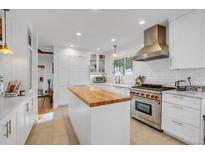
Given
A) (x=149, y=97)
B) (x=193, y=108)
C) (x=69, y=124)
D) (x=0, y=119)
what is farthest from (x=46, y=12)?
(x=193, y=108)

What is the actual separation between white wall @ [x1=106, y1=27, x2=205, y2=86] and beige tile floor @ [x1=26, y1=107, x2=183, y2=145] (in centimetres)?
133

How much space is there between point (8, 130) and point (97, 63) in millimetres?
5063

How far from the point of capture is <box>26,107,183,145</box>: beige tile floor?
7.41 feet

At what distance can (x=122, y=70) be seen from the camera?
5168 mm

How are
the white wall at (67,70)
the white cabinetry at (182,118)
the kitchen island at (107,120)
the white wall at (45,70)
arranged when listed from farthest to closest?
the white wall at (45,70) → the white wall at (67,70) → the white cabinetry at (182,118) → the kitchen island at (107,120)

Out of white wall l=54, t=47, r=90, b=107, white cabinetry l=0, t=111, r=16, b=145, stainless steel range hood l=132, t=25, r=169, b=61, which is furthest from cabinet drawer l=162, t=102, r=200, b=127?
white wall l=54, t=47, r=90, b=107

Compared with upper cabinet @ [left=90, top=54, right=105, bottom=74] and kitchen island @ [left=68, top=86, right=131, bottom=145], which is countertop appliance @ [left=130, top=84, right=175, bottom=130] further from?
upper cabinet @ [left=90, top=54, right=105, bottom=74]

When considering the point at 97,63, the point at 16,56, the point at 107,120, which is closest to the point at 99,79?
the point at 97,63

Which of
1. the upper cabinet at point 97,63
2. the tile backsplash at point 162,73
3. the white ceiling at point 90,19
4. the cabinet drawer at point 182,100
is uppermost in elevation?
the white ceiling at point 90,19

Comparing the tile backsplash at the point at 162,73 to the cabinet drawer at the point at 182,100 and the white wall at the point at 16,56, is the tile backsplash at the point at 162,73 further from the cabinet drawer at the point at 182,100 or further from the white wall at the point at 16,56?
the white wall at the point at 16,56

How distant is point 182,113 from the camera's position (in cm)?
218

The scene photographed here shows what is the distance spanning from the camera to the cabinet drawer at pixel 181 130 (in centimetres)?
200

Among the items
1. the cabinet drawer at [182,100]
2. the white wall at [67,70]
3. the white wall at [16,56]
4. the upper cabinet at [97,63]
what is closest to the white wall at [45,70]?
the white wall at [67,70]

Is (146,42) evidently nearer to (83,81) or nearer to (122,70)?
(122,70)
